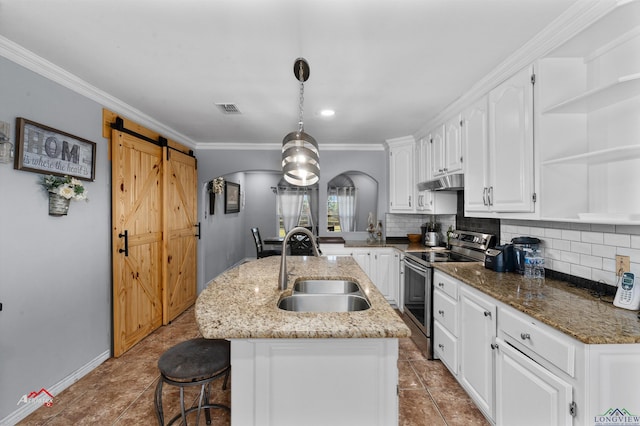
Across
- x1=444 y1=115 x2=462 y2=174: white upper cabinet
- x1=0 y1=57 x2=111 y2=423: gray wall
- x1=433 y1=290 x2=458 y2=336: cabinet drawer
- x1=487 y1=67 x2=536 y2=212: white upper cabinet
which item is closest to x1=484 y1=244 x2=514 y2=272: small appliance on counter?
x1=487 y1=67 x2=536 y2=212: white upper cabinet

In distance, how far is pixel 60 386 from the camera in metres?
2.14

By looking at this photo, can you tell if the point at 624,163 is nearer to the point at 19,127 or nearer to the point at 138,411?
the point at 138,411

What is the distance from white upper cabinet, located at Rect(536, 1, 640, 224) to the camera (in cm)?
142

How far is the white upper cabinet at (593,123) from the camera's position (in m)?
1.42

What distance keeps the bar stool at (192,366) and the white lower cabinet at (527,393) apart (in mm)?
1536

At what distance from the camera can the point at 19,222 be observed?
1.85m

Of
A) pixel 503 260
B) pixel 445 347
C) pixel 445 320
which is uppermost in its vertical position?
pixel 503 260

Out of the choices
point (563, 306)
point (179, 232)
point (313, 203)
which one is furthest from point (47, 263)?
point (313, 203)

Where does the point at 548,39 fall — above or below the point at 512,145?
above

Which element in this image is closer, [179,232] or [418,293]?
[418,293]

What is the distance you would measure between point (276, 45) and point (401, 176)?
2.82 meters

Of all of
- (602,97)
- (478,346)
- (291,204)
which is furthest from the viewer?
(291,204)

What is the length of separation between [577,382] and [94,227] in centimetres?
337

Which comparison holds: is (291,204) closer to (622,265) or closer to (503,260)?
(503,260)
